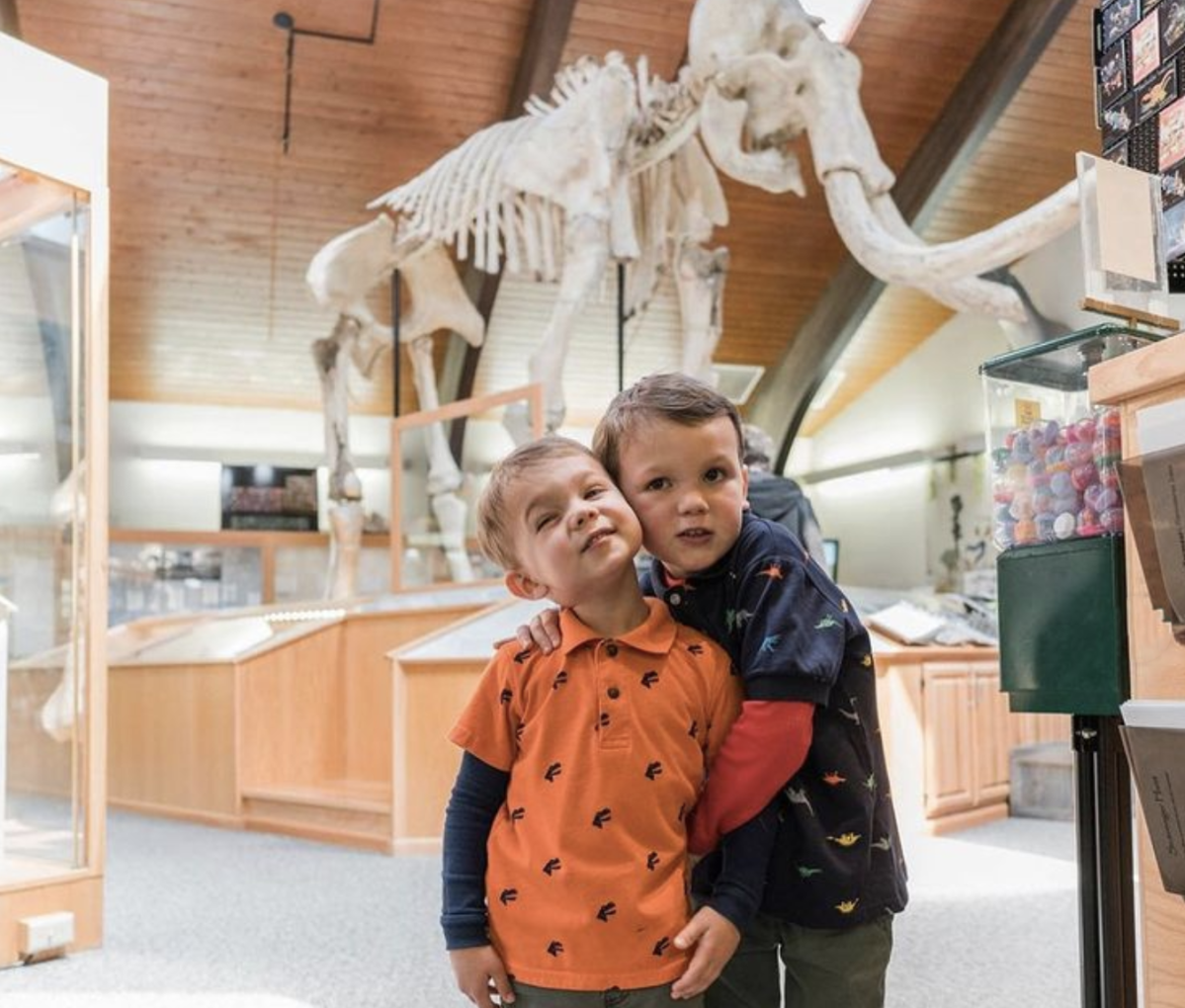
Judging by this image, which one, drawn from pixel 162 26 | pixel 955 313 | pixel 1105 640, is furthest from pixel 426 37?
pixel 1105 640

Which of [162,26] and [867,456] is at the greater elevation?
[162,26]

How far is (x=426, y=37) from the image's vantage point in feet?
29.0

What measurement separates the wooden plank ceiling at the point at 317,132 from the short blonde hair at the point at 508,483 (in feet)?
26.0

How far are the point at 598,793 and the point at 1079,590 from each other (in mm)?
682

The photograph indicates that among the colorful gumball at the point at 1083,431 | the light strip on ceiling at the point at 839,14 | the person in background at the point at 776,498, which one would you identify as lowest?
the colorful gumball at the point at 1083,431

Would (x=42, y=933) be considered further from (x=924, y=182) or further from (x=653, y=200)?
(x=924, y=182)

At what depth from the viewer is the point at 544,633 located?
4.72ft

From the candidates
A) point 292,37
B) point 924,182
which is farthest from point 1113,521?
point 924,182

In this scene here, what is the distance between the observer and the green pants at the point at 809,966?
1.42 metres

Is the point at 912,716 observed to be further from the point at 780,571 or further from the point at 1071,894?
the point at 780,571

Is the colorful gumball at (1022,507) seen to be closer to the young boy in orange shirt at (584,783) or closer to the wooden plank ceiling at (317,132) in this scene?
the young boy in orange shirt at (584,783)

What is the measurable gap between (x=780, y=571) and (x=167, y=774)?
599cm

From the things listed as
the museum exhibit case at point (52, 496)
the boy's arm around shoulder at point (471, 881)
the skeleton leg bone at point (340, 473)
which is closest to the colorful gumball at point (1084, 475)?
the boy's arm around shoulder at point (471, 881)

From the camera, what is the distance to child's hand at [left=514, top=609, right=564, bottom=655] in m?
1.42
